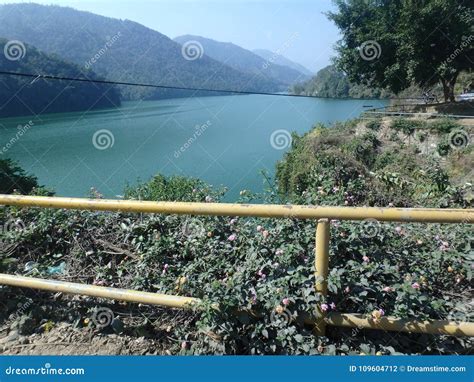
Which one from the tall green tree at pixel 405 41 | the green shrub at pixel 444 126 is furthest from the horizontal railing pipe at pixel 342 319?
the tall green tree at pixel 405 41

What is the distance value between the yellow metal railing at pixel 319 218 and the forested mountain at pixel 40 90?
49619 millimetres

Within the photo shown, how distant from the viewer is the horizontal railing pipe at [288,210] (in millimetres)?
1656

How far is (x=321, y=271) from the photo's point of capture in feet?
6.28

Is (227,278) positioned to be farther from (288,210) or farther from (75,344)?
(75,344)

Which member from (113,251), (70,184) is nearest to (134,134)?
(70,184)

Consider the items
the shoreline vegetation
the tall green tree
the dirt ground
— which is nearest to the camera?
the shoreline vegetation

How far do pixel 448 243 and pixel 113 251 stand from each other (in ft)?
7.61

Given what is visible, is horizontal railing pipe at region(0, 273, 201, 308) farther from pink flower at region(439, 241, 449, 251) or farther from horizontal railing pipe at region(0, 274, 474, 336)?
pink flower at region(439, 241, 449, 251)

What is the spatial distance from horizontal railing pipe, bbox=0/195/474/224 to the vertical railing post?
128 millimetres

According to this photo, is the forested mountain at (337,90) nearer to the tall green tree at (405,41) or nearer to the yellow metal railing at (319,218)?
the tall green tree at (405,41)

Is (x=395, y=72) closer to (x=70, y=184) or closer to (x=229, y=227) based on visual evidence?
(x=70, y=184)

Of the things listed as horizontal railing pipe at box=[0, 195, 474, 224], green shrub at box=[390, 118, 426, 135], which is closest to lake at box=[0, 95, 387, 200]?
green shrub at box=[390, 118, 426, 135]

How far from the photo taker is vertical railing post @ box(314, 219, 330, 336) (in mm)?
1841

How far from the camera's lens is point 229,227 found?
2.71 m
